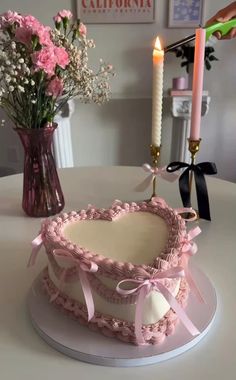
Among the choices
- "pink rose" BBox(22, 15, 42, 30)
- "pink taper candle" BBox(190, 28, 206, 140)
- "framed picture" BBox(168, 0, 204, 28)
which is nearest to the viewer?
"pink rose" BBox(22, 15, 42, 30)

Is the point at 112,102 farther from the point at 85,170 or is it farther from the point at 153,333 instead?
the point at 153,333

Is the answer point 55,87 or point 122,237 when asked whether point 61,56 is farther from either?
point 122,237

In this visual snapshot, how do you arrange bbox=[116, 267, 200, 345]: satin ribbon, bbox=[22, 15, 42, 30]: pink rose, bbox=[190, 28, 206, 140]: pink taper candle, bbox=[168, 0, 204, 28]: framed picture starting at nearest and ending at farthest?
bbox=[116, 267, 200, 345]: satin ribbon < bbox=[22, 15, 42, 30]: pink rose < bbox=[190, 28, 206, 140]: pink taper candle < bbox=[168, 0, 204, 28]: framed picture

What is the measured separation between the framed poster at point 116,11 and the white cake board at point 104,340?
1761 mm

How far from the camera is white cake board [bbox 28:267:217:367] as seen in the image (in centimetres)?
57

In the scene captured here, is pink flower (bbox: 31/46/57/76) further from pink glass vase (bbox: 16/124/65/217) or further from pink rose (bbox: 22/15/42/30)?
pink glass vase (bbox: 16/124/65/217)

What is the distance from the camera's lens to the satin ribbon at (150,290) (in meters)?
0.56

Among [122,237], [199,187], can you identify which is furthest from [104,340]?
[199,187]

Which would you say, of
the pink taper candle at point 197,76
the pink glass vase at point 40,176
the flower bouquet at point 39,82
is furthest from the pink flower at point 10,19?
the pink taper candle at point 197,76

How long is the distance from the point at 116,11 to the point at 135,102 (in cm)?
49

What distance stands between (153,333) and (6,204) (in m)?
0.66

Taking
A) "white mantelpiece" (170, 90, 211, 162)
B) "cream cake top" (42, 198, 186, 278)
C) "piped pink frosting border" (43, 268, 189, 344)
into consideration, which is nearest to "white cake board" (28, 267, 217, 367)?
"piped pink frosting border" (43, 268, 189, 344)

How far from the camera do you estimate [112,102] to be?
7.38 feet

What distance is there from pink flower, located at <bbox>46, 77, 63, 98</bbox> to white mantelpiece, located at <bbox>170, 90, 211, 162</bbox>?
1328mm
